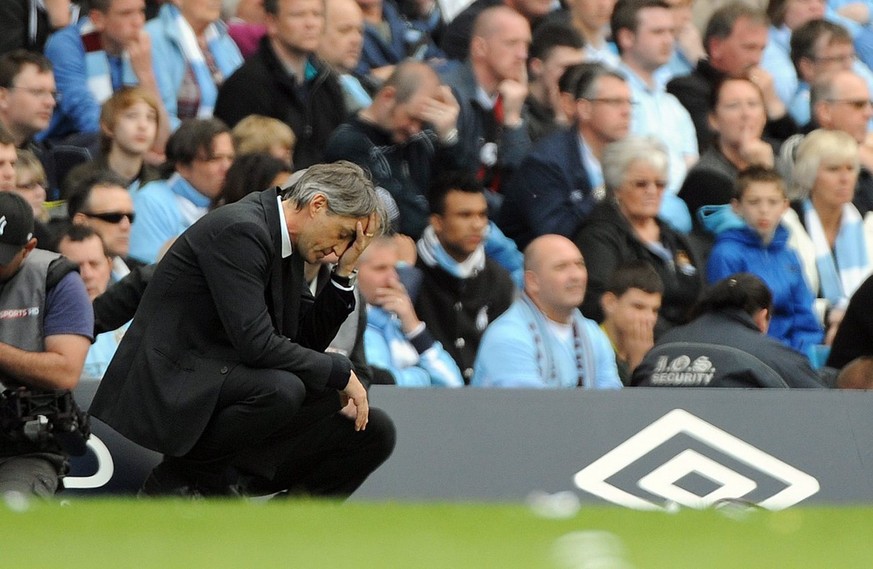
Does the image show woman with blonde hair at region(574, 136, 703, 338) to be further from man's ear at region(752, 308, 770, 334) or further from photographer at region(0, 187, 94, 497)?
photographer at region(0, 187, 94, 497)

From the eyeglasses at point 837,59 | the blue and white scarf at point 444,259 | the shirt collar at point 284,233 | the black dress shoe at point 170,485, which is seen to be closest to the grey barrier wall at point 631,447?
the black dress shoe at point 170,485

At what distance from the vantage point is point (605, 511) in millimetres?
6105

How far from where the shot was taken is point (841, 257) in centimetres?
1091

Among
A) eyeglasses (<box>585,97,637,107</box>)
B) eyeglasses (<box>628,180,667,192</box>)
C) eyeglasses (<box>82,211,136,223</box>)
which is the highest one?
eyeglasses (<box>585,97,637,107</box>)

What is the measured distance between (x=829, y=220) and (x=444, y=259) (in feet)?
8.66

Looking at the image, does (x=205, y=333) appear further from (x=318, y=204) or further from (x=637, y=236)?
(x=637, y=236)

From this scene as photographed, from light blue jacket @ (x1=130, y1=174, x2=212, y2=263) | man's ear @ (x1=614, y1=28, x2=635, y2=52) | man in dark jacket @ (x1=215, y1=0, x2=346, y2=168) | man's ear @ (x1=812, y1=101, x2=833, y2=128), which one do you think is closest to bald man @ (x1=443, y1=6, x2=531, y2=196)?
man in dark jacket @ (x1=215, y1=0, x2=346, y2=168)

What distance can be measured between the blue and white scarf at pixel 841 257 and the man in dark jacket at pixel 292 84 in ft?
9.32

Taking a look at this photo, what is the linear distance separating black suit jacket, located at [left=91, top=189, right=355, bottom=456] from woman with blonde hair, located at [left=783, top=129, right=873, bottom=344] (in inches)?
191

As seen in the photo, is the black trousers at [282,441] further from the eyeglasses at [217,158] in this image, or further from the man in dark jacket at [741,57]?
the man in dark jacket at [741,57]

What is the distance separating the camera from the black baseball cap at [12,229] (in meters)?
6.73

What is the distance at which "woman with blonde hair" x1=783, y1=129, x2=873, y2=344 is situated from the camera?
1076 centimetres

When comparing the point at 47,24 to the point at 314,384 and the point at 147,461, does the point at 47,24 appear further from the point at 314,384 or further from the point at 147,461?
the point at 314,384

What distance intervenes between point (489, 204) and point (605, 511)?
4.60 m
